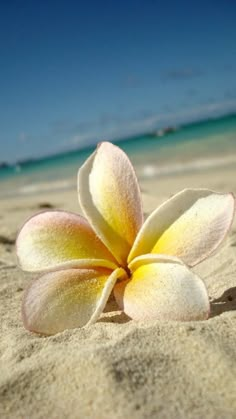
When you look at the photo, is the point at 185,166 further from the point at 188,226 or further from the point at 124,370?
the point at 124,370

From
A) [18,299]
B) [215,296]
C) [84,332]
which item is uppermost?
[84,332]

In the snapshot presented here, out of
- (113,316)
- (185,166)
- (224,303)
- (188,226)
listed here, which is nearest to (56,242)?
(113,316)

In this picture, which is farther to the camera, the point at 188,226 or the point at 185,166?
the point at 185,166

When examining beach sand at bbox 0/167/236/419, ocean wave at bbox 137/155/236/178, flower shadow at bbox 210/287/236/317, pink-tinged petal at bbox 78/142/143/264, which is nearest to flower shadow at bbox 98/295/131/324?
beach sand at bbox 0/167/236/419

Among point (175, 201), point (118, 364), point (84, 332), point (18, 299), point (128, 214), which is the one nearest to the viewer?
point (118, 364)

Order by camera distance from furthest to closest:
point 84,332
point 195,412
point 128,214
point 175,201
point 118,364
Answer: point 128,214 < point 175,201 < point 84,332 < point 118,364 < point 195,412

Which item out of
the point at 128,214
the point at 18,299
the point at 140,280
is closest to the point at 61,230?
the point at 128,214

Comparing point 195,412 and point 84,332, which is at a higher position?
point 195,412

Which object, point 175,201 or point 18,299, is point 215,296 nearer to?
point 175,201
